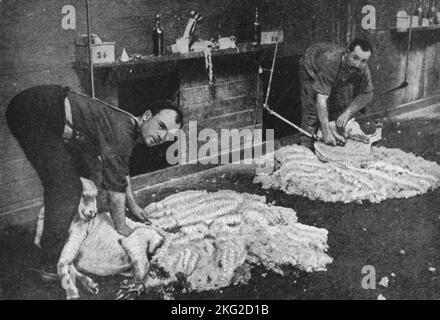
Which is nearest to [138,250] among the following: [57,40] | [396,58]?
[57,40]

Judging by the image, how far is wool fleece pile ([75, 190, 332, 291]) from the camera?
4.38 m

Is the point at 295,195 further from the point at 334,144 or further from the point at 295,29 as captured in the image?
the point at 295,29

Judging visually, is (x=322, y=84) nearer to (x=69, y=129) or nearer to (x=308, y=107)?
(x=308, y=107)

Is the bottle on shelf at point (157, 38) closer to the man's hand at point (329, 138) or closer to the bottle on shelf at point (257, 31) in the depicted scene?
the bottle on shelf at point (257, 31)

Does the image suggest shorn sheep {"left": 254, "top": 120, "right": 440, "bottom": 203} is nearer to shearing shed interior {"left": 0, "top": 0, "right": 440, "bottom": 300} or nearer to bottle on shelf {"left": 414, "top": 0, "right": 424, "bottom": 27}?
shearing shed interior {"left": 0, "top": 0, "right": 440, "bottom": 300}

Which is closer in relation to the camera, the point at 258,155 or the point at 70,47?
the point at 70,47

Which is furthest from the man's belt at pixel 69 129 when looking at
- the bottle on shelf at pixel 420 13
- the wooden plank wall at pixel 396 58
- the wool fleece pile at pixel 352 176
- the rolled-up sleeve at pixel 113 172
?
the bottle on shelf at pixel 420 13

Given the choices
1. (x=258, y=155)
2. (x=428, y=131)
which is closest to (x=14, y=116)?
(x=258, y=155)

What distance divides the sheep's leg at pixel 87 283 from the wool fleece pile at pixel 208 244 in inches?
3.2

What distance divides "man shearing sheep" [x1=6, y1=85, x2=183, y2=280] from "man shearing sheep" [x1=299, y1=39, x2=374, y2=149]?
2882 millimetres

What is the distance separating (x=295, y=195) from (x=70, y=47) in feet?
9.64

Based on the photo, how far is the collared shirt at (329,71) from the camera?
6.86 m

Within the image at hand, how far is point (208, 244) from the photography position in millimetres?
4754
